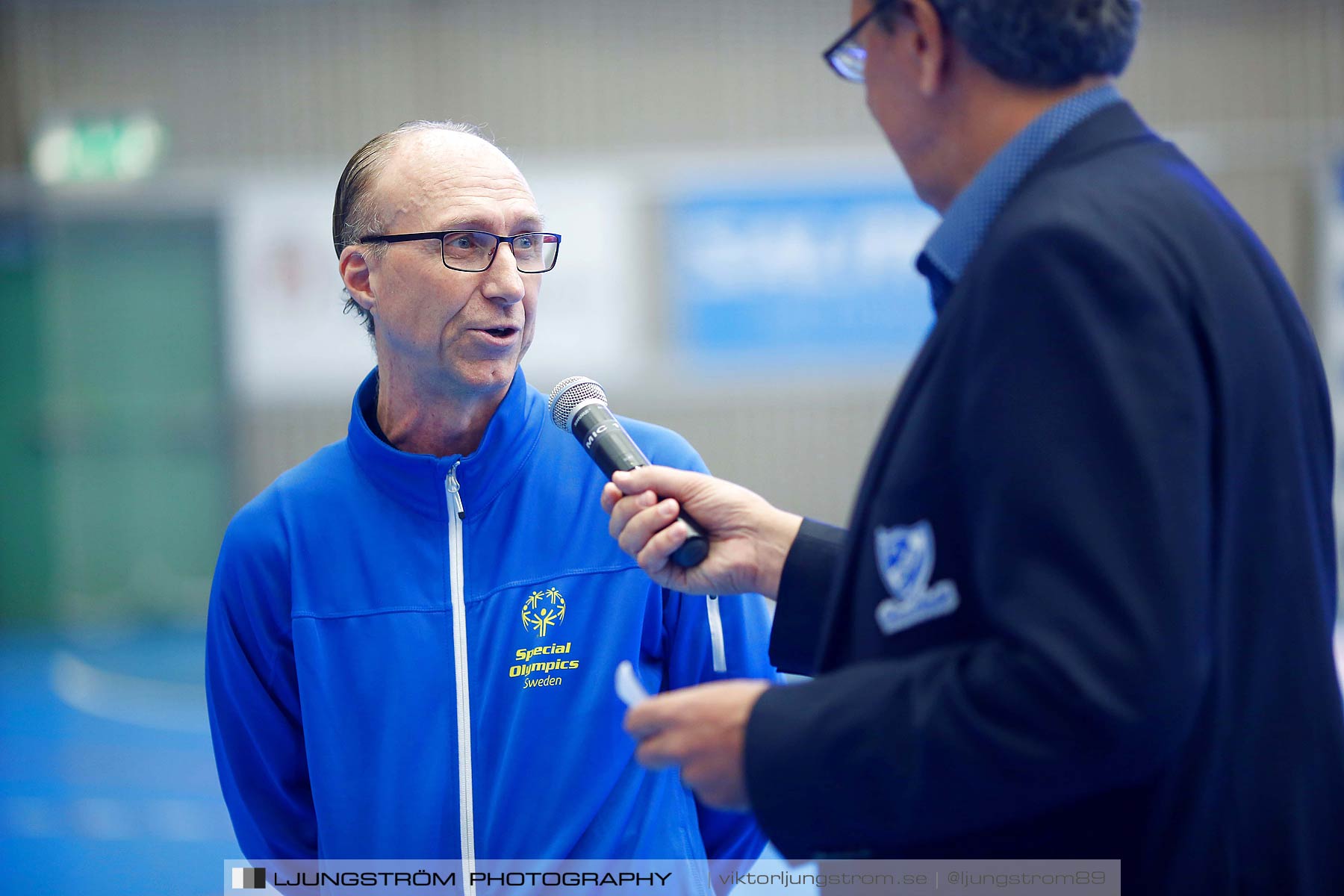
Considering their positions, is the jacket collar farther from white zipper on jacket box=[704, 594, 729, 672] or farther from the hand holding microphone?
white zipper on jacket box=[704, 594, 729, 672]

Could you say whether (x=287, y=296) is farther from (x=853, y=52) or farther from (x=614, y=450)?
(x=853, y=52)

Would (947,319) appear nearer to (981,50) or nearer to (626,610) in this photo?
(981,50)

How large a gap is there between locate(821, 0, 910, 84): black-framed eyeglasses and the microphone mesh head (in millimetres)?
623

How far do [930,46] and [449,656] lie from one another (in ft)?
3.53

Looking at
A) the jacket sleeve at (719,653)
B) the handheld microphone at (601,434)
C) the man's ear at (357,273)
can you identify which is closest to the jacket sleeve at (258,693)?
the man's ear at (357,273)

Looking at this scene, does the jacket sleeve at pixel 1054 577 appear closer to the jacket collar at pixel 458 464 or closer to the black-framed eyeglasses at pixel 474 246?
the jacket collar at pixel 458 464

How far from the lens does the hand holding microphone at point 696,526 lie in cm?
146

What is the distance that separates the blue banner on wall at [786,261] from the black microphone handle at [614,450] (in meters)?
6.71

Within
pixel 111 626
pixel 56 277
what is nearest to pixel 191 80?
pixel 56 277

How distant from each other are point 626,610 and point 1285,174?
8.52m

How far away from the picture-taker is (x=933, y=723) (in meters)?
0.90

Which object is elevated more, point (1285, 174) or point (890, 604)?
point (1285, 174)

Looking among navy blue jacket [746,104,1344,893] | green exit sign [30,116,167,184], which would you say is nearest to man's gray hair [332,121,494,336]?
navy blue jacket [746,104,1344,893]

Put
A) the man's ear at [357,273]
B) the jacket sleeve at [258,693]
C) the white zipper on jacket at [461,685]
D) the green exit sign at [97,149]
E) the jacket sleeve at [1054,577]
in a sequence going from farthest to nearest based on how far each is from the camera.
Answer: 1. the green exit sign at [97,149]
2. the man's ear at [357,273]
3. the jacket sleeve at [258,693]
4. the white zipper on jacket at [461,685]
5. the jacket sleeve at [1054,577]
